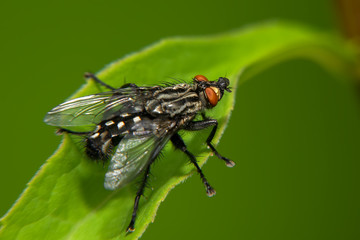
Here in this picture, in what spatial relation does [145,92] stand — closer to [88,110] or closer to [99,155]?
[88,110]

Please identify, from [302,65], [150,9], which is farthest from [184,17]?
[302,65]

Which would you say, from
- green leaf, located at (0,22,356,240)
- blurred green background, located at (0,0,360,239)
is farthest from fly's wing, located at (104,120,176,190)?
blurred green background, located at (0,0,360,239)

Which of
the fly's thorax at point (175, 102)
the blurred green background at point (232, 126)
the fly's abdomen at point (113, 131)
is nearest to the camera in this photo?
the fly's abdomen at point (113, 131)

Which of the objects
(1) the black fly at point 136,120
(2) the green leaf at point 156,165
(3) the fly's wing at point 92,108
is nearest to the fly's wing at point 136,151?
(1) the black fly at point 136,120

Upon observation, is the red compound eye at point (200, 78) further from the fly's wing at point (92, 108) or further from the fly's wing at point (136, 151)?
the fly's wing at point (92, 108)

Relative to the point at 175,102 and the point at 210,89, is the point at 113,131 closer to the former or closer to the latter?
the point at 175,102

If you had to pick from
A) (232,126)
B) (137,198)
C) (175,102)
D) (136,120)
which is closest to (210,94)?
(175,102)
